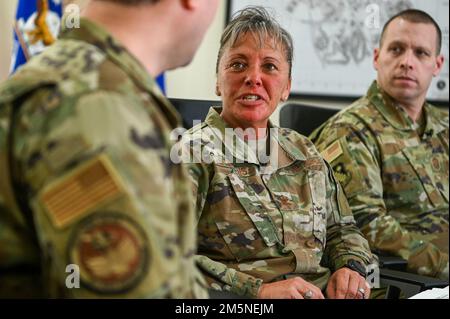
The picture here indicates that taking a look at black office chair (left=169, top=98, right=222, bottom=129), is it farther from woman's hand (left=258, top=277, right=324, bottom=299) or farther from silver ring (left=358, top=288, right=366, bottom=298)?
silver ring (left=358, top=288, right=366, bottom=298)

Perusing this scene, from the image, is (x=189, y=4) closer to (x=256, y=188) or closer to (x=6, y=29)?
(x=256, y=188)

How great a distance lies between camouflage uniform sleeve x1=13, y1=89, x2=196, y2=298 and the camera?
67cm

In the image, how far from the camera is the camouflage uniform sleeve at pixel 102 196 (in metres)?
0.67

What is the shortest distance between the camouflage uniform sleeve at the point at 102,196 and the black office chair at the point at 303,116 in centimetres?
116

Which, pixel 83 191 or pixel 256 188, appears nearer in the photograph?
pixel 83 191

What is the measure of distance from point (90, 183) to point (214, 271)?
716 millimetres

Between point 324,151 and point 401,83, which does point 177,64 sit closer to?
point 324,151

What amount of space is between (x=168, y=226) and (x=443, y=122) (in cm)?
182

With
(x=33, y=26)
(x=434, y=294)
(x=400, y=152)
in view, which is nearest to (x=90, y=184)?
(x=434, y=294)

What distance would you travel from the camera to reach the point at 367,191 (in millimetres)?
1831

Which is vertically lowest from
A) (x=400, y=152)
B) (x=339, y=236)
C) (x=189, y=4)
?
(x=339, y=236)

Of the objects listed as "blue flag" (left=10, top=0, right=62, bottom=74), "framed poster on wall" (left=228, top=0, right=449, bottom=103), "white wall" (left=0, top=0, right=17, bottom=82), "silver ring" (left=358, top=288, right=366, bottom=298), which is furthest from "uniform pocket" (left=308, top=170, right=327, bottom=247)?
"white wall" (left=0, top=0, right=17, bottom=82)

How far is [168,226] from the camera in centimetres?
70

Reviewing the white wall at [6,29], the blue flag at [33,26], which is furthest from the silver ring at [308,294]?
the white wall at [6,29]
